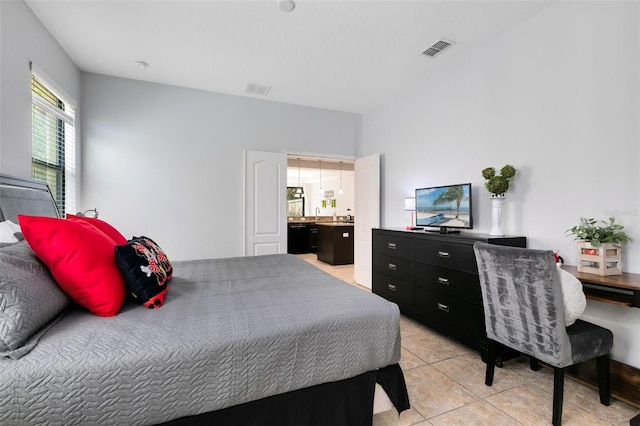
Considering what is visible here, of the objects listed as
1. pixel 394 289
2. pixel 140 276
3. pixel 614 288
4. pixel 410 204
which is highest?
pixel 410 204

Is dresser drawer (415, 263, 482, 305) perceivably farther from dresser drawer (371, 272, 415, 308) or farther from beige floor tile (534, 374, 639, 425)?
beige floor tile (534, 374, 639, 425)

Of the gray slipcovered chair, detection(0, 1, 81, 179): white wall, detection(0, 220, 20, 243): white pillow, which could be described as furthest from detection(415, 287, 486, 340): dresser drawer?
detection(0, 1, 81, 179): white wall

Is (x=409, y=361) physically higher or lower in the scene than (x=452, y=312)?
lower

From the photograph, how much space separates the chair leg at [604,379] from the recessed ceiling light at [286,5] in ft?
10.7

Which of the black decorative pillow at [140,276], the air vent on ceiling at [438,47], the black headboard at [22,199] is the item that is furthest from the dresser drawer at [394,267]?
the black headboard at [22,199]

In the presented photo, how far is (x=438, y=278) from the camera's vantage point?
9.25 feet

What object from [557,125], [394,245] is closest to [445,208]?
[394,245]

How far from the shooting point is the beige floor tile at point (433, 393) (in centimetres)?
183

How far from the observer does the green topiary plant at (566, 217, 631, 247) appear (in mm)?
1913

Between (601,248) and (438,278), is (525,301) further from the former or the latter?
(438,278)

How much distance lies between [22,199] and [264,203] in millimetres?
2563

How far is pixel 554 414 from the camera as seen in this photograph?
1.64m

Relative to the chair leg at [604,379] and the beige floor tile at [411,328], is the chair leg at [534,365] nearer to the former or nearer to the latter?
the chair leg at [604,379]

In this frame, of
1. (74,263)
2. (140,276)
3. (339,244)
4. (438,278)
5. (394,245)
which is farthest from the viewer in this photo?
(339,244)
